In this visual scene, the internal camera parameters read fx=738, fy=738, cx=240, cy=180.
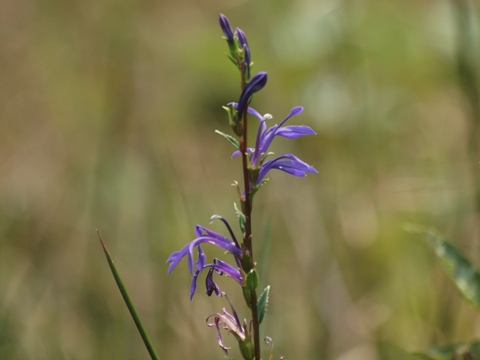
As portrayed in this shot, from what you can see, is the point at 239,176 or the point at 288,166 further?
the point at 239,176

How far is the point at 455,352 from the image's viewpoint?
3.60ft

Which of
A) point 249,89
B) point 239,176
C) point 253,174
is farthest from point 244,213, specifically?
point 239,176

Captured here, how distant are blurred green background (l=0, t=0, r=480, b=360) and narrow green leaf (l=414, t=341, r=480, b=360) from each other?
486 millimetres

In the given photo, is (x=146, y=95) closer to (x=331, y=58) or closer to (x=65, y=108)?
(x=65, y=108)

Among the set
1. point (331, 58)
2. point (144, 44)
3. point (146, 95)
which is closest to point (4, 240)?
point (146, 95)

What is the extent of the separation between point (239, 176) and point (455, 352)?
7.14ft

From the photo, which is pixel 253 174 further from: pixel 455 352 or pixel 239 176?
pixel 239 176

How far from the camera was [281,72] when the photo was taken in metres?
3.00

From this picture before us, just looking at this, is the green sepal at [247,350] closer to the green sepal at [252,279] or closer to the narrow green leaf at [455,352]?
the green sepal at [252,279]

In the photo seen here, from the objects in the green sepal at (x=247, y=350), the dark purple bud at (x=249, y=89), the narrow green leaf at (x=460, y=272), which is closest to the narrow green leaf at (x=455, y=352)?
the narrow green leaf at (x=460, y=272)

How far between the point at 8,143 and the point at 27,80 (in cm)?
48

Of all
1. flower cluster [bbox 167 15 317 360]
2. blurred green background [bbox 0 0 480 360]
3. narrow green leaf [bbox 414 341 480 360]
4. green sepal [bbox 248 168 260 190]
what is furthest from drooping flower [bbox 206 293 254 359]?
blurred green background [bbox 0 0 480 360]

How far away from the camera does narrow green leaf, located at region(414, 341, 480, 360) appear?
1.08m

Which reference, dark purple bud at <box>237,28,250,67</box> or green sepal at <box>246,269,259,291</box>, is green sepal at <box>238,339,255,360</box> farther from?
dark purple bud at <box>237,28,250,67</box>
